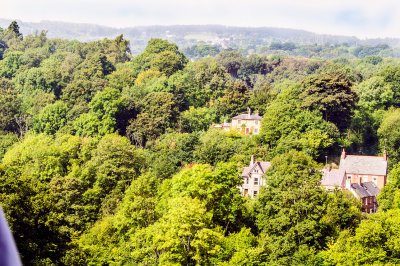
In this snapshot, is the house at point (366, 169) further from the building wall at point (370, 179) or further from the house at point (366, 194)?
the house at point (366, 194)

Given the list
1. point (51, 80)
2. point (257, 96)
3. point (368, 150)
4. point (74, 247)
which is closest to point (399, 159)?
point (368, 150)

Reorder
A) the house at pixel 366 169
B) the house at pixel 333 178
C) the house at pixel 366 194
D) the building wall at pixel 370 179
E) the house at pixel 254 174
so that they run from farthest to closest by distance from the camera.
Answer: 1. the house at pixel 366 169
2. the building wall at pixel 370 179
3. the house at pixel 254 174
4. the house at pixel 333 178
5. the house at pixel 366 194

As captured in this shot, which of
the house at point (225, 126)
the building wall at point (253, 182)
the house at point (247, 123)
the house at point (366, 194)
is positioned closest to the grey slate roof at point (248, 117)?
the house at point (247, 123)

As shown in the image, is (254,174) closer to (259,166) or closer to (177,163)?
(259,166)

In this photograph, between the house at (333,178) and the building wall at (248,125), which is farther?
the building wall at (248,125)

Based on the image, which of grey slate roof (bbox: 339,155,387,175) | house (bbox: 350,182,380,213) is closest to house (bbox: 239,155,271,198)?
house (bbox: 350,182,380,213)

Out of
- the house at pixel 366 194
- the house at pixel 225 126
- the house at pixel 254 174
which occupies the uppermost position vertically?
the house at pixel 225 126
